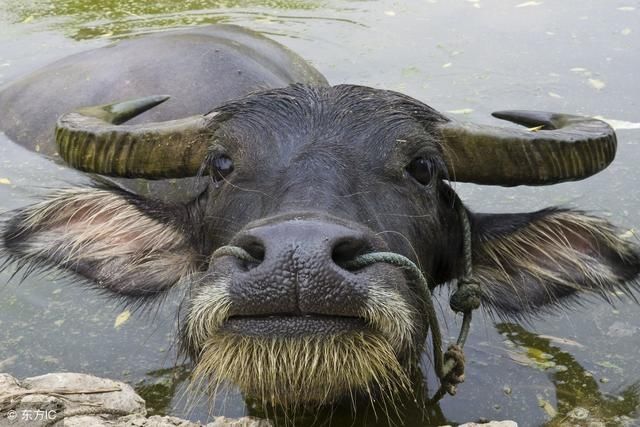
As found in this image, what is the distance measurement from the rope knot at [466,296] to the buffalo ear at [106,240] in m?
1.24

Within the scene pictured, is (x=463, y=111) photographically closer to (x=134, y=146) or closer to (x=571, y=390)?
(x=571, y=390)

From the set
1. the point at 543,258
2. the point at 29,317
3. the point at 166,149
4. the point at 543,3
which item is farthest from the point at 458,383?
the point at 543,3

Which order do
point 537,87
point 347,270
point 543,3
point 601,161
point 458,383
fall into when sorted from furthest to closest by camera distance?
point 543,3
point 537,87
point 458,383
point 601,161
point 347,270

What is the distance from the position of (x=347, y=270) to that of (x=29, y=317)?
2776 mm

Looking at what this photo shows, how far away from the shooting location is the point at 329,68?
876 cm

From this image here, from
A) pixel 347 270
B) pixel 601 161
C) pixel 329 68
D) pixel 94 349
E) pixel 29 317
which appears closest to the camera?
pixel 347 270

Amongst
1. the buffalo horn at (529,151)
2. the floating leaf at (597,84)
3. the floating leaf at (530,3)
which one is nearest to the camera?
the buffalo horn at (529,151)

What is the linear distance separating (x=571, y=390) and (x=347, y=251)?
182cm

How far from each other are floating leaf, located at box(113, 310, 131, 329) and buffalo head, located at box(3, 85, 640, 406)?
0.56m

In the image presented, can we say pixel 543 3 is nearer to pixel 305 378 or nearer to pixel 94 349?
pixel 94 349

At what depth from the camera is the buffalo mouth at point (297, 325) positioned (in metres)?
2.75

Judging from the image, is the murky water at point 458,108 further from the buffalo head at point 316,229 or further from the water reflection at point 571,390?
the buffalo head at point 316,229

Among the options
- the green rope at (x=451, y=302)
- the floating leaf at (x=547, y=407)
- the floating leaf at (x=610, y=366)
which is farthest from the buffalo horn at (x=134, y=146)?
the floating leaf at (x=610, y=366)

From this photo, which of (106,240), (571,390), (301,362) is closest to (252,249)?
(301,362)
